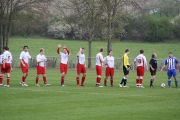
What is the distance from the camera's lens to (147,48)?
7700cm

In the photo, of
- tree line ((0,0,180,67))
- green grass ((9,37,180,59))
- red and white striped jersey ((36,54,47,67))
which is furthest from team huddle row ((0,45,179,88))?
green grass ((9,37,180,59))

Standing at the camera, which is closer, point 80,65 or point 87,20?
point 80,65

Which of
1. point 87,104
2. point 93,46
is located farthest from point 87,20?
point 87,104

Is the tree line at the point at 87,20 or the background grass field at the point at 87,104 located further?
the tree line at the point at 87,20

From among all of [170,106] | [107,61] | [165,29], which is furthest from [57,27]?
[170,106]

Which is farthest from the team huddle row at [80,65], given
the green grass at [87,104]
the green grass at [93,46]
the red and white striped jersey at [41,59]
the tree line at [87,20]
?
the green grass at [93,46]

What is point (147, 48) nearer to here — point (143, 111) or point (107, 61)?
point (107, 61)

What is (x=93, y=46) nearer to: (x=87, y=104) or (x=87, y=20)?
(x=87, y=20)

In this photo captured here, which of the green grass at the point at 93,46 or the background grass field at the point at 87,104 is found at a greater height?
the green grass at the point at 93,46

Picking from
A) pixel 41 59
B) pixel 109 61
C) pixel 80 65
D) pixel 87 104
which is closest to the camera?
pixel 87 104

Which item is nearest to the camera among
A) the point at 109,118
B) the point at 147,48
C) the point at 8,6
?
the point at 109,118

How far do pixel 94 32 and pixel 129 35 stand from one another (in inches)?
734

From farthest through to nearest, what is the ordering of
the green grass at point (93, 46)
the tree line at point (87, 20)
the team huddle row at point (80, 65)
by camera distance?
the green grass at point (93, 46) < the tree line at point (87, 20) < the team huddle row at point (80, 65)

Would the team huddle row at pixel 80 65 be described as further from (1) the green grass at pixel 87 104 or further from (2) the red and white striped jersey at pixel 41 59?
(1) the green grass at pixel 87 104
